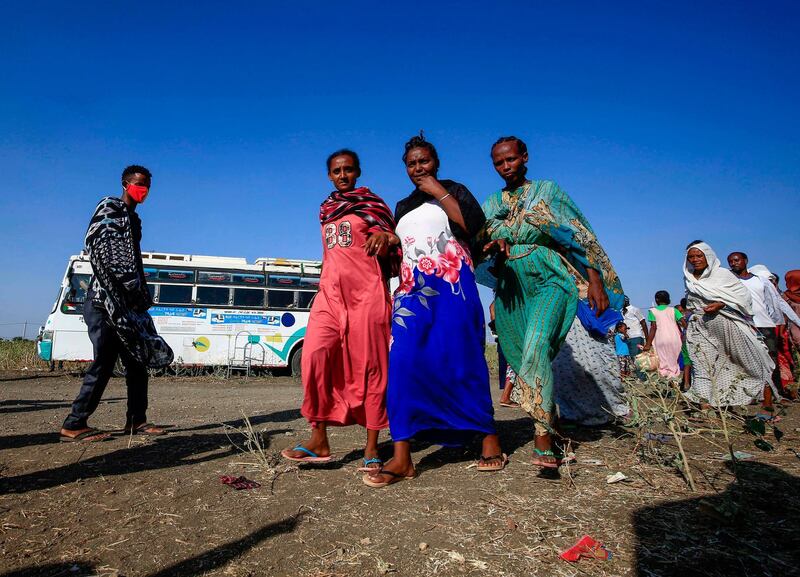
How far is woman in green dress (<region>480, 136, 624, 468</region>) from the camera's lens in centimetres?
288

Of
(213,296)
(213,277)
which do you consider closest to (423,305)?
(213,296)

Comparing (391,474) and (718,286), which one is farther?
(718,286)

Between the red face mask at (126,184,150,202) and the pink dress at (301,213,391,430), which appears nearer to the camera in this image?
the pink dress at (301,213,391,430)

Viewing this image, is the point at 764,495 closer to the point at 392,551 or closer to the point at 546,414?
the point at 546,414

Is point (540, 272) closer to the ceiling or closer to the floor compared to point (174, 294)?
closer to the floor

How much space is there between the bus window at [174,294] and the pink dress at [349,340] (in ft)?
30.4

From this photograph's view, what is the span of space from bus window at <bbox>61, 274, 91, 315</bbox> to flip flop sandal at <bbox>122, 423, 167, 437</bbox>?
7.92 m

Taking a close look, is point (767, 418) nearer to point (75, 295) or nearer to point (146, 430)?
point (146, 430)

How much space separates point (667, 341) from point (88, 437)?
944cm

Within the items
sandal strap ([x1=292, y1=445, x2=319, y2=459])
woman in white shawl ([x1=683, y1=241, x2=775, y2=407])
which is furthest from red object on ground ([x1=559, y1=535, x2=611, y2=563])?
woman in white shawl ([x1=683, y1=241, x2=775, y2=407])

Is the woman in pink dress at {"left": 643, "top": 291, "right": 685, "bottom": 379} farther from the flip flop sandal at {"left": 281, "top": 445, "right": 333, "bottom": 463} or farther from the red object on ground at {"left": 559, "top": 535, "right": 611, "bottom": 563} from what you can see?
the red object on ground at {"left": 559, "top": 535, "right": 611, "bottom": 563}

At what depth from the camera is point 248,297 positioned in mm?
11648

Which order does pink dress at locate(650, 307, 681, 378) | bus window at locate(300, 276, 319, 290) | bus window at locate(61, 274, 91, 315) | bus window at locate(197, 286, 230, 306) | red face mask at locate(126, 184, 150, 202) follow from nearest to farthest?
red face mask at locate(126, 184, 150, 202) < pink dress at locate(650, 307, 681, 378) < bus window at locate(61, 274, 91, 315) < bus window at locate(197, 286, 230, 306) < bus window at locate(300, 276, 319, 290)

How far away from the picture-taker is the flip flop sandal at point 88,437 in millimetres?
3633
